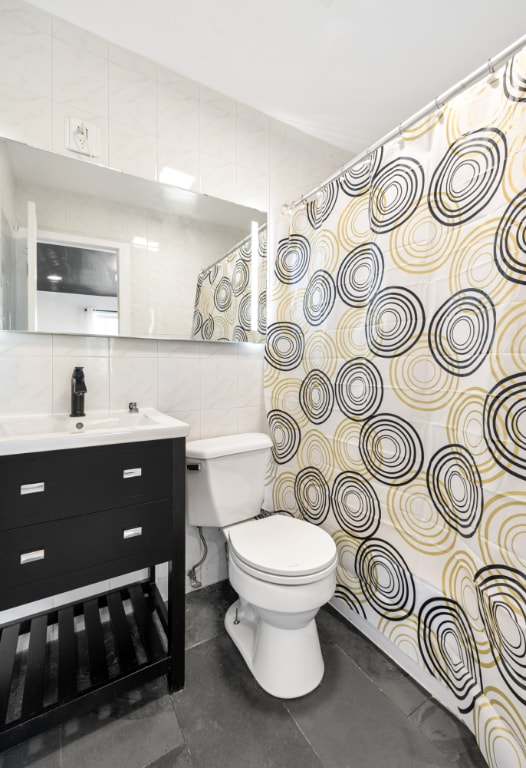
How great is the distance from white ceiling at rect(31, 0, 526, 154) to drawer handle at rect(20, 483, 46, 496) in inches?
65.4

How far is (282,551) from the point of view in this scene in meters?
1.22

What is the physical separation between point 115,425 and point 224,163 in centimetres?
133

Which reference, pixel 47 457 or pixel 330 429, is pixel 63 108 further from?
pixel 330 429

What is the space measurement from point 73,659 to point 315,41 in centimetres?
246

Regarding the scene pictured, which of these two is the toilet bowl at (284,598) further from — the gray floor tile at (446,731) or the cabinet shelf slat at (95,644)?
the cabinet shelf slat at (95,644)

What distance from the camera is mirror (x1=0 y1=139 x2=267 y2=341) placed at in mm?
1219

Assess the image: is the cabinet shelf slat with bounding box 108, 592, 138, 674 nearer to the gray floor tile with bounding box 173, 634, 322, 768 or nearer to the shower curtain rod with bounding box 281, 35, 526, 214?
the gray floor tile with bounding box 173, 634, 322, 768

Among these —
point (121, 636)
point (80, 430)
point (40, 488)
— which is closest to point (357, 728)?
point (121, 636)

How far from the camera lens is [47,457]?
93 cm

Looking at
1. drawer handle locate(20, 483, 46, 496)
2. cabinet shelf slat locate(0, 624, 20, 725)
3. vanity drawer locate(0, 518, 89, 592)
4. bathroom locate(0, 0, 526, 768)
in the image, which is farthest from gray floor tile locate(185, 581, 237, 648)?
drawer handle locate(20, 483, 46, 496)

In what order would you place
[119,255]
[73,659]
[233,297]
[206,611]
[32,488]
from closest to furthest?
[32,488]
[73,659]
[119,255]
[206,611]
[233,297]

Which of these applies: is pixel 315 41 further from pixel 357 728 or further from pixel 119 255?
pixel 357 728

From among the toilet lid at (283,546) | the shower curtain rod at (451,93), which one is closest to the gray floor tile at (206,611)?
the toilet lid at (283,546)

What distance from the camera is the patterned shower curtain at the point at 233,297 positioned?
1.61m
